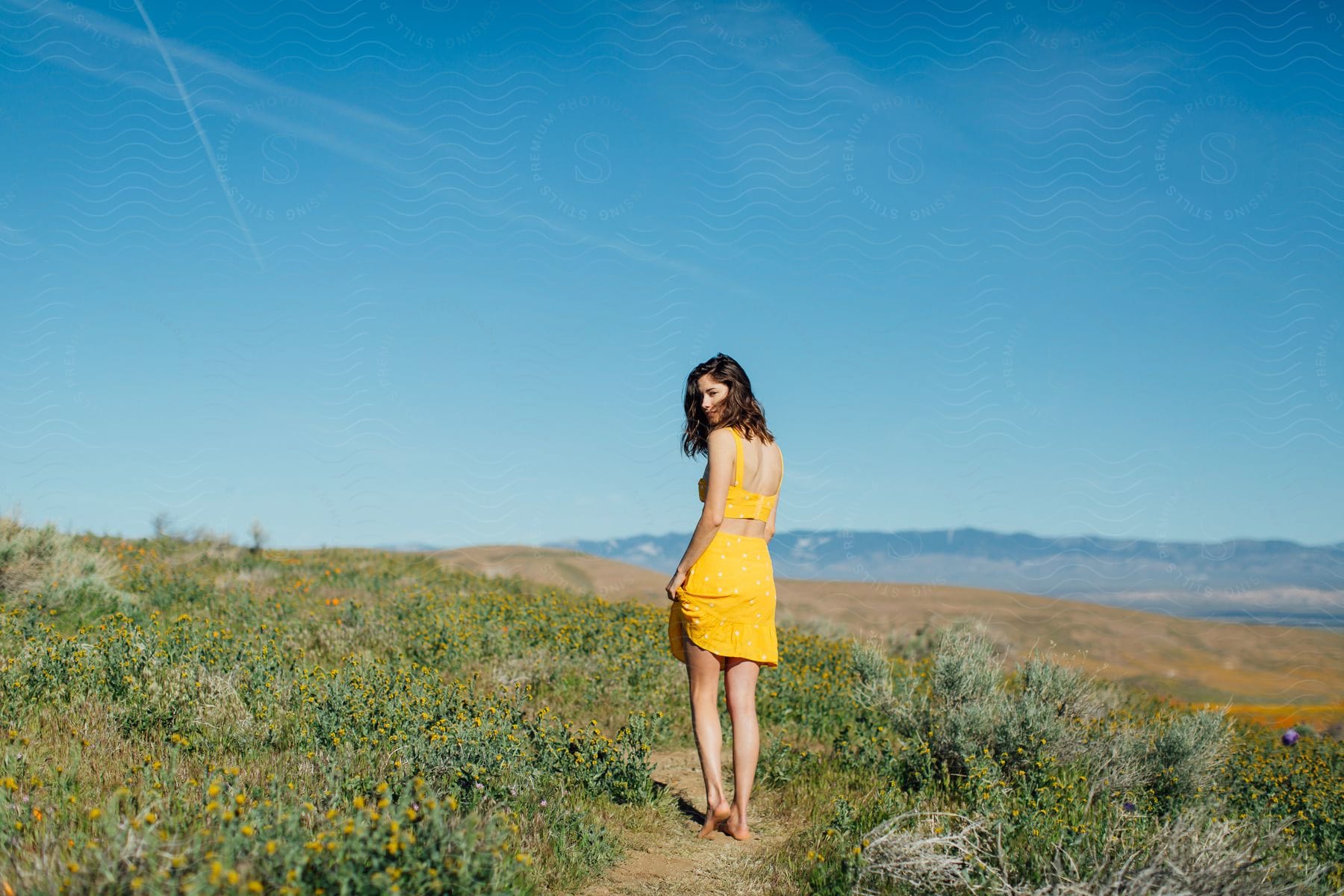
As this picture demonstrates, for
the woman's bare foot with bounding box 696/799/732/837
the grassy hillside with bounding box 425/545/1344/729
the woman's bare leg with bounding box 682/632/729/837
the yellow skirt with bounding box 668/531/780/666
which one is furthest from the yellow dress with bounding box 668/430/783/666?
the grassy hillside with bounding box 425/545/1344/729

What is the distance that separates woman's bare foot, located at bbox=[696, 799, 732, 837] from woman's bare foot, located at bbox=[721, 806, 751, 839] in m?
0.04

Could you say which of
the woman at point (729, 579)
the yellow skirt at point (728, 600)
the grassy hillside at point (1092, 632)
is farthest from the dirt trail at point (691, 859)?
the grassy hillside at point (1092, 632)

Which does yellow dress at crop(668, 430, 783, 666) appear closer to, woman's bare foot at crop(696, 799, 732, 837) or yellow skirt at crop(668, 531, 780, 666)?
yellow skirt at crop(668, 531, 780, 666)

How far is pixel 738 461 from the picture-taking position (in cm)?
542

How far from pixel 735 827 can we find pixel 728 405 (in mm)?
2487

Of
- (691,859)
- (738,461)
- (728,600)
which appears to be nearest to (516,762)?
(691,859)

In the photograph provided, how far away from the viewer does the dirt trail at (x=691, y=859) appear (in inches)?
184

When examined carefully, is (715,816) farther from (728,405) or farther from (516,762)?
(728,405)

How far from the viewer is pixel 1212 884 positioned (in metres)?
4.00

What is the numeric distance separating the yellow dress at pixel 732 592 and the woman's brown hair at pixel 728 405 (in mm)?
140

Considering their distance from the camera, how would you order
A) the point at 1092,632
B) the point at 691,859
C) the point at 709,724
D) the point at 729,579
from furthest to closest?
the point at 1092,632 < the point at 709,724 < the point at 729,579 < the point at 691,859

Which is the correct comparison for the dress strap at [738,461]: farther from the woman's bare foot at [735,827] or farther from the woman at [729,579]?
the woman's bare foot at [735,827]

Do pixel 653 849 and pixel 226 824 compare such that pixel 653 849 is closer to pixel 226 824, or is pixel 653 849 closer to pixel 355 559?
pixel 226 824

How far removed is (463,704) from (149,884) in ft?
11.5
